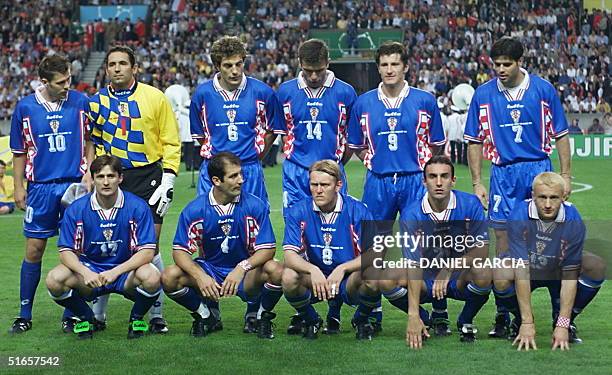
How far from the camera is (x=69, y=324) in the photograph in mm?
7027

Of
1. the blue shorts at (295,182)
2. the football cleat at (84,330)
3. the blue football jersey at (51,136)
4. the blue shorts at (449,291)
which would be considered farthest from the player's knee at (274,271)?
the blue football jersey at (51,136)

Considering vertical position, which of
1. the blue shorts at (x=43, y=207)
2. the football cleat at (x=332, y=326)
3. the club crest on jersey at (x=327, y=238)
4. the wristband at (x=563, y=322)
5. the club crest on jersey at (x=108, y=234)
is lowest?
the football cleat at (x=332, y=326)

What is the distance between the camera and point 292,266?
21.4 feet

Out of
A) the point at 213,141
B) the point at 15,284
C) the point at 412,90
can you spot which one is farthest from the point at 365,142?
the point at 15,284

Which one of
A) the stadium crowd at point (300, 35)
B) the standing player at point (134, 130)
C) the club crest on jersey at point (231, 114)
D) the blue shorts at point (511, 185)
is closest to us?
the blue shorts at point (511, 185)

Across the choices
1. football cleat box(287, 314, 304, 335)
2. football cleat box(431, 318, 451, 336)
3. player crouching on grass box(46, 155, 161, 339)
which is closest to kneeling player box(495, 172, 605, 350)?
football cleat box(431, 318, 451, 336)

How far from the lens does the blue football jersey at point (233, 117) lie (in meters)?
7.51

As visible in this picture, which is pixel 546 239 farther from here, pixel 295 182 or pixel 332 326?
pixel 295 182

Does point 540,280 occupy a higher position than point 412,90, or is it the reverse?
point 412,90

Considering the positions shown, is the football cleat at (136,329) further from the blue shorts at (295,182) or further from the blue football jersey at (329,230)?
the blue shorts at (295,182)

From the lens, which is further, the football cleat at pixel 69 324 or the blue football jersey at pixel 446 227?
the football cleat at pixel 69 324

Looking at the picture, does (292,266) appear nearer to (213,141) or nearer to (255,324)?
(255,324)

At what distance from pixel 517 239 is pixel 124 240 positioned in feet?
8.58

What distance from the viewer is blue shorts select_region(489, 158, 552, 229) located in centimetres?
709
